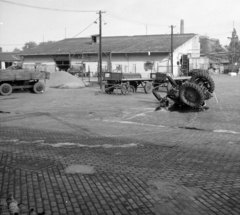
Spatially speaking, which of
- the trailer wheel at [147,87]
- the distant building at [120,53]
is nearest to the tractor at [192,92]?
the trailer wheel at [147,87]

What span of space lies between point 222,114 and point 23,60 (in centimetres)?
4676

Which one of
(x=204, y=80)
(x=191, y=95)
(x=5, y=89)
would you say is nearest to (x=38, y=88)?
(x=5, y=89)

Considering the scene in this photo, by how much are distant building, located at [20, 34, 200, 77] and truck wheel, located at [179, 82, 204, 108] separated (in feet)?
90.3

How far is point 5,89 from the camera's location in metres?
23.2

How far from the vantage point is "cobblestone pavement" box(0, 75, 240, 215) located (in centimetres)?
479

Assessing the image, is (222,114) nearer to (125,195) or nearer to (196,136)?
(196,136)

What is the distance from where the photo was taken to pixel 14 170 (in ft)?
20.7

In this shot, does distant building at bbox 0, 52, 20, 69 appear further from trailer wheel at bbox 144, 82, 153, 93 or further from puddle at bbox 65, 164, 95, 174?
puddle at bbox 65, 164, 95, 174

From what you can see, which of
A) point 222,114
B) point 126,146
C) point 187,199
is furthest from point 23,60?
point 187,199

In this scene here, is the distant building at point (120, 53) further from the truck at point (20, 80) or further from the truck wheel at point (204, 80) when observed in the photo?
the truck wheel at point (204, 80)

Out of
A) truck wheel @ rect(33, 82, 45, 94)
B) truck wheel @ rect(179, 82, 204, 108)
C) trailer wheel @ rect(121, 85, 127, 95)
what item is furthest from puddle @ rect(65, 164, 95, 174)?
truck wheel @ rect(33, 82, 45, 94)

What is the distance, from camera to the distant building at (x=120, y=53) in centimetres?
4469

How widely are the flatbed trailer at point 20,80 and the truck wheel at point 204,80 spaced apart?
12825 mm

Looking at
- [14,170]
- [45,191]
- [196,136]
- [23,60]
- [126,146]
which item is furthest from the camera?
[23,60]
